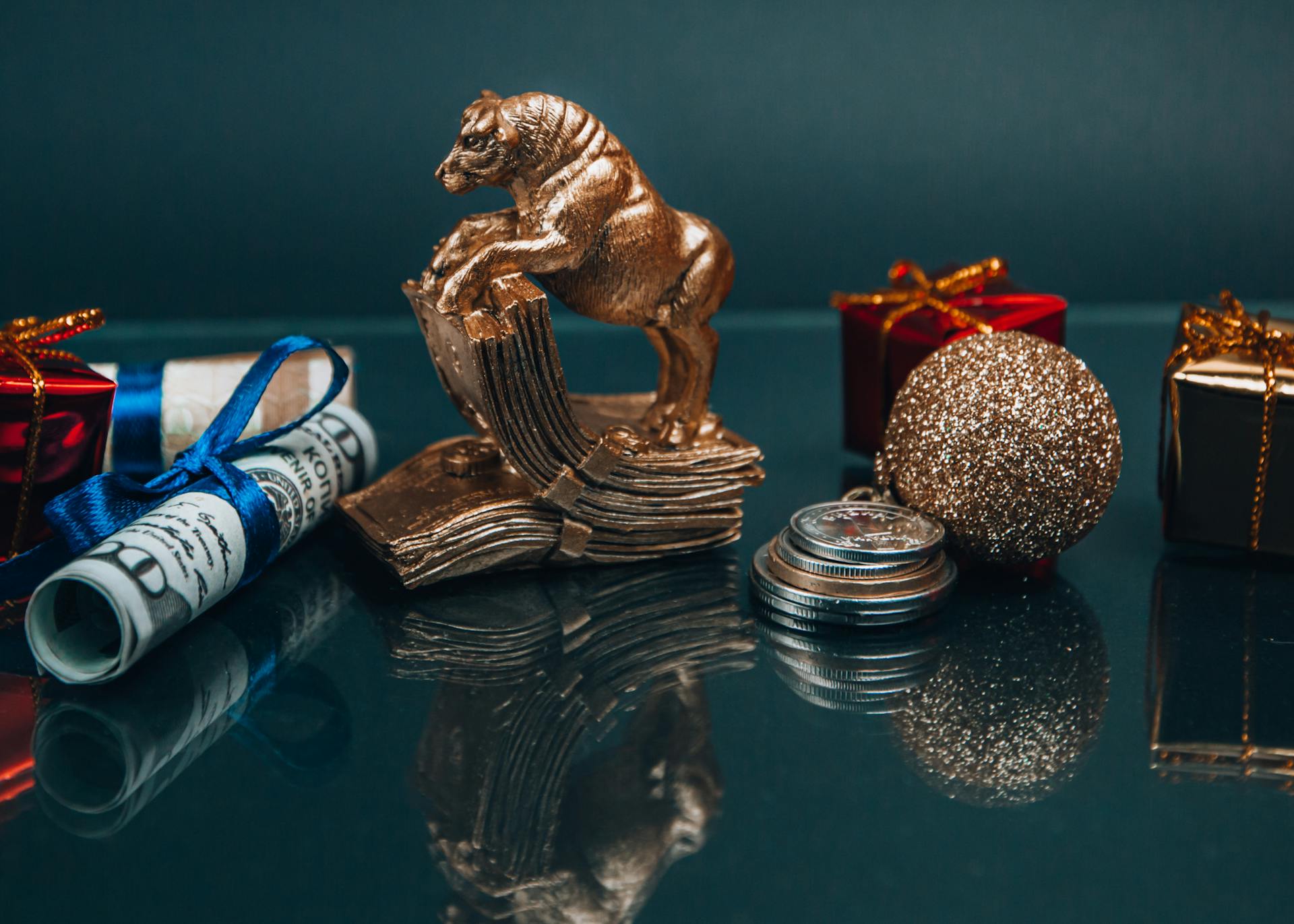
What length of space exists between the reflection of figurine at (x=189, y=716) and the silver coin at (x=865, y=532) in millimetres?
621

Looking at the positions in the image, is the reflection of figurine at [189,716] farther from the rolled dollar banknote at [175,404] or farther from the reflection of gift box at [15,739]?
the rolled dollar banknote at [175,404]

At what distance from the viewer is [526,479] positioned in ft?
5.95

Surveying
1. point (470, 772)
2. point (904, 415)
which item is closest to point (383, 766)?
point (470, 772)

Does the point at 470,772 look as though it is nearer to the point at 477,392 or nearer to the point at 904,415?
the point at 477,392

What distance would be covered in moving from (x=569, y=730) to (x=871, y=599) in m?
0.42

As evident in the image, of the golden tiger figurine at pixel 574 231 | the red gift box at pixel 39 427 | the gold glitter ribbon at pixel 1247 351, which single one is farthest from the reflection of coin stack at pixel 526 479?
the gold glitter ribbon at pixel 1247 351

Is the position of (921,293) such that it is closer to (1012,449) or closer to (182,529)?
(1012,449)

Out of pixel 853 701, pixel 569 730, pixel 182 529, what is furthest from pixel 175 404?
pixel 853 701

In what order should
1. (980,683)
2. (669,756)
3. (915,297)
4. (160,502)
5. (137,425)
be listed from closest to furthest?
(669,756) → (980,683) → (160,502) → (137,425) → (915,297)

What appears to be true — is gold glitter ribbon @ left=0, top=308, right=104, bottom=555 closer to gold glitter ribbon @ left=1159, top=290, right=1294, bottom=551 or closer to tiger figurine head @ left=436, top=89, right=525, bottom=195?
tiger figurine head @ left=436, top=89, right=525, bottom=195

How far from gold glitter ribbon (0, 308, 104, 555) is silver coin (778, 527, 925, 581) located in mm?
1002

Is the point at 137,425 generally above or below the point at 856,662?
above

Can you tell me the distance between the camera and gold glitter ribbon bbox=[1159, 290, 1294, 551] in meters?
1.78

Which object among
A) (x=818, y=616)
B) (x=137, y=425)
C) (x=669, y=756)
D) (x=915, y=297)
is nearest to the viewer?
(x=669, y=756)
